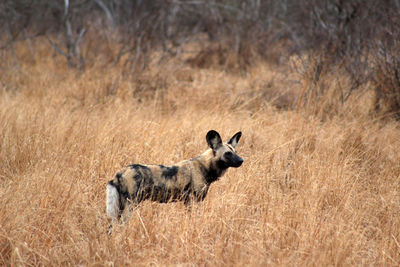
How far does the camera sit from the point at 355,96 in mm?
5785

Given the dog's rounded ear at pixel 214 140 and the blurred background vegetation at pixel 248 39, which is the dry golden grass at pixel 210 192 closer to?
the dog's rounded ear at pixel 214 140

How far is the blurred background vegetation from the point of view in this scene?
18.7 feet

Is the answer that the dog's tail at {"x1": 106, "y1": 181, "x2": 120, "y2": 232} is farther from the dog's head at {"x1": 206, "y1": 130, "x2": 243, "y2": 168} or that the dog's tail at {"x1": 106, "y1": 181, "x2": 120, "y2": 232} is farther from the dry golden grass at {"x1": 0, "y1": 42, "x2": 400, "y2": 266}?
the dog's head at {"x1": 206, "y1": 130, "x2": 243, "y2": 168}

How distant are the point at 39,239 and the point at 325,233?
6.19 feet

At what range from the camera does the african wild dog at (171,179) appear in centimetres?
273

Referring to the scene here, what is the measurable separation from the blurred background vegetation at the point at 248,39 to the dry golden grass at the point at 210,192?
597mm

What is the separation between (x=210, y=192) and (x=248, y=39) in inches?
263

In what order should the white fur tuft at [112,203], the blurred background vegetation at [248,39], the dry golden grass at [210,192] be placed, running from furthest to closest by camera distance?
the blurred background vegetation at [248,39] < the white fur tuft at [112,203] < the dry golden grass at [210,192]

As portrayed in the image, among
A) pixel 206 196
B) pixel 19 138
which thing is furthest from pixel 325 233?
pixel 19 138

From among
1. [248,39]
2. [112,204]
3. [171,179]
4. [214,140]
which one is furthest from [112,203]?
[248,39]

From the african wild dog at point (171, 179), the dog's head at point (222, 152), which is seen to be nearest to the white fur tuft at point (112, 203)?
the african wild dog at point (171, 179)

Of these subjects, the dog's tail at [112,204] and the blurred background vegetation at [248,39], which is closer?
the dog's tail at [112,204]

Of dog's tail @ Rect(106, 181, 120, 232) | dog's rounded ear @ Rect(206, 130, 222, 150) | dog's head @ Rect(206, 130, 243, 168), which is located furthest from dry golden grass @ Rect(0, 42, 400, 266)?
dog's rounded ear @ Rect(206, 130, 222, 150)

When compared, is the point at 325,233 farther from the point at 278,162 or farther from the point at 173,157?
the point at 173,157
